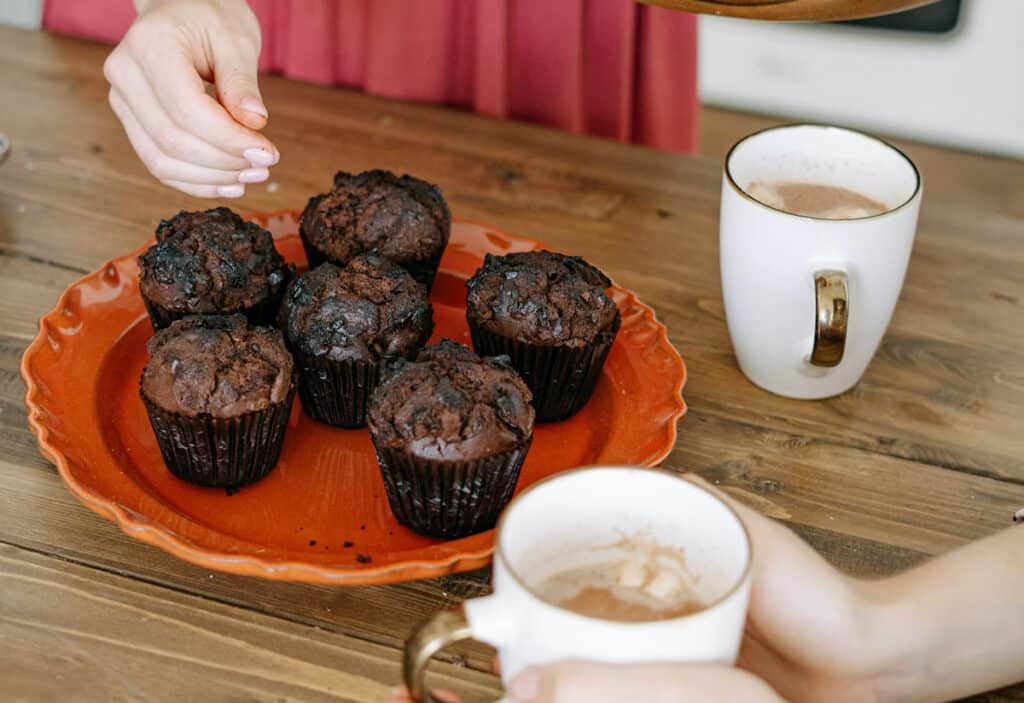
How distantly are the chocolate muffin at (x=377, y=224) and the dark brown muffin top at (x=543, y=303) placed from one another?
165mm

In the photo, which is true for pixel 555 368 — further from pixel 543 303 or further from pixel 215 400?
pixel 215 400

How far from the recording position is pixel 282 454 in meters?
1.41

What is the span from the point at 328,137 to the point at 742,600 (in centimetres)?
147

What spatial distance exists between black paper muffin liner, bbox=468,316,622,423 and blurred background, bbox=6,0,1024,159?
2.32 meters

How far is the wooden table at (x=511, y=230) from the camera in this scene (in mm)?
1103

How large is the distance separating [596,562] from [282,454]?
0.62 metres

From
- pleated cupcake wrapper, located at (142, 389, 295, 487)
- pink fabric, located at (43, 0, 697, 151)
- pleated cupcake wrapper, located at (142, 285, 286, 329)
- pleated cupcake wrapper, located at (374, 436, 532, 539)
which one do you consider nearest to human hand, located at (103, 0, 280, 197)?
pleated cupcake wrapper, located at (142, 285, 286, 329)

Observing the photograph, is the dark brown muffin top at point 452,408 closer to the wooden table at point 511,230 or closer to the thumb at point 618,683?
the wooden table at point 511,230

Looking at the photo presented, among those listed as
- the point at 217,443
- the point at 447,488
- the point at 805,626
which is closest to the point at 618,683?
the point at 805,626

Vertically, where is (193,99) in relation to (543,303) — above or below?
above

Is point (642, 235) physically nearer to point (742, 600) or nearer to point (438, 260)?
point (438, 260)

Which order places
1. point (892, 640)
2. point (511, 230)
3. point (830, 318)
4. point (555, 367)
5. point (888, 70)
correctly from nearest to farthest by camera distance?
point (892, 640)
point (830, 318)
point (555, 367)
point (511, 230)
point (888, 70)

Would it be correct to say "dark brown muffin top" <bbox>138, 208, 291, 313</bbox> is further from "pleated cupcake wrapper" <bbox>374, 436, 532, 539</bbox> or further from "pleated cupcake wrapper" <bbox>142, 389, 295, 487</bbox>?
"pleated cupcake wrapper" <bbox>374, 436, 532, 539</bbox>

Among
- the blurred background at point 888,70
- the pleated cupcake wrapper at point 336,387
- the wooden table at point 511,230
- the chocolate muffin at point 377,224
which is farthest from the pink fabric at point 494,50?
the blurred background at point 888,70
